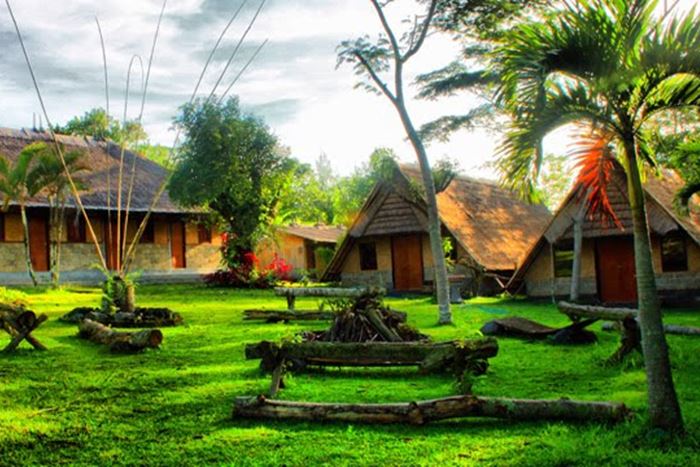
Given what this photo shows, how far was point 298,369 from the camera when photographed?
8445 mm

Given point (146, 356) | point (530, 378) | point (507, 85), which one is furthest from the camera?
point (146, 356)

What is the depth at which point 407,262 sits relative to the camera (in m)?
25.2

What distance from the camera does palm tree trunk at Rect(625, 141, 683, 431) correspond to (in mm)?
5172

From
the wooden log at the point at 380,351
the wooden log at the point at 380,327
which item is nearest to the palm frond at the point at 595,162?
the wooden log at the point at 380,351

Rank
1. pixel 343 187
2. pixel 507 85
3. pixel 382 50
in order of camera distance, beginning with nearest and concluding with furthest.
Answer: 1. pixel 507 85
2. pixel 382 50
3. pixel 343 187

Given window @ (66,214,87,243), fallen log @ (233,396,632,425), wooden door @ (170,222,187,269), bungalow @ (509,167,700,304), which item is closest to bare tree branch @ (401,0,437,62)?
bungalow @ (509,167,700,304)

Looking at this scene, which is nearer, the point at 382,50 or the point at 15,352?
the point at 15,352

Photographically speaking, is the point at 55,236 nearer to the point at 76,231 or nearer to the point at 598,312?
the point at 76,231

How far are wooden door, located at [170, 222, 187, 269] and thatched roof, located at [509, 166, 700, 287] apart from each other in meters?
16.0

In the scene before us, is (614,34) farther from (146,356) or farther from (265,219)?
A: (265,219)

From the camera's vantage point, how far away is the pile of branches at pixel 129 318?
13023mm

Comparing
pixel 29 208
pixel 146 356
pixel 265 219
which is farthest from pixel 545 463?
pixel 29 208

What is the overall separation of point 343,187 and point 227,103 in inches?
1145

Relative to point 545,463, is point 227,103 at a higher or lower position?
higher
